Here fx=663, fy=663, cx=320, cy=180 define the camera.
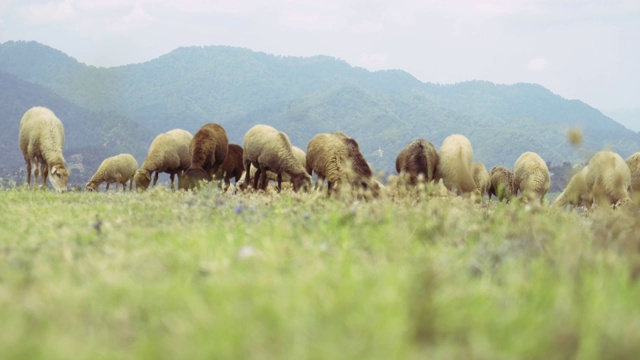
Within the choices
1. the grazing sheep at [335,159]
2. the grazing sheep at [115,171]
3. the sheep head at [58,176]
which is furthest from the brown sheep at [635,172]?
the grazing sheep at [115,171]

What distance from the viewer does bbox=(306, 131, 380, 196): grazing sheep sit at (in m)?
15.7

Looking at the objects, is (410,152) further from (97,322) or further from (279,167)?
(97,322)

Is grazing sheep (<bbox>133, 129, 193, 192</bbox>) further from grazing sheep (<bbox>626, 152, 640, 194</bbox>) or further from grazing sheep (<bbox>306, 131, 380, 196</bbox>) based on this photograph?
grazing sheep (<bbox>626, 152, 640, 194</bbox>)

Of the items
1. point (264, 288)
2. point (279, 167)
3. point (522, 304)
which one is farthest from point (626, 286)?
point (279, 167)

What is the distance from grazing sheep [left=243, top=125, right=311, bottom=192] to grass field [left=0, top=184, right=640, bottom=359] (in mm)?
13348

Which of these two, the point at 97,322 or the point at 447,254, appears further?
the point at 447,254

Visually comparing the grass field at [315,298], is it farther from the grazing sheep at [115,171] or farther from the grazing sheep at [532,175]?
the grazing sheep at [115,171]

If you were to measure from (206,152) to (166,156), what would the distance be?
3687 millimetres

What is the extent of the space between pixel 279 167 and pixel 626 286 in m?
15.7

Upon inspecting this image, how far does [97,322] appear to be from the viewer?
2973 millimetres

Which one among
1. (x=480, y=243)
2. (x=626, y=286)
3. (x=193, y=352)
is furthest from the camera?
(x=480, y=243)

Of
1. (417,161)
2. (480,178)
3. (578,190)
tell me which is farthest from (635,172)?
(578,190)

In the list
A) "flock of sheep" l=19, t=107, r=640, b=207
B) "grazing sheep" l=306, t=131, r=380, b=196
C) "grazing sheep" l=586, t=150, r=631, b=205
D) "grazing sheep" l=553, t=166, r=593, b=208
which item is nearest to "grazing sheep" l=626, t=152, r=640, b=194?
"flock of sheep" l=19, t=107, r=640, b=207

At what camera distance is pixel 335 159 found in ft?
53.9
